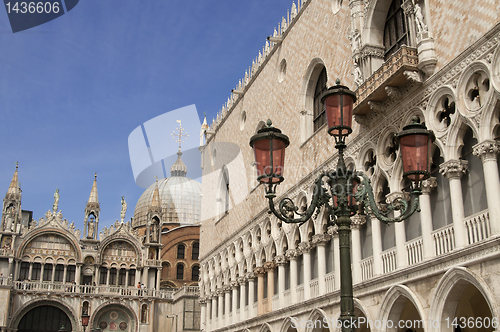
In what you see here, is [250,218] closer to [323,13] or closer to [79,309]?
[323,13]

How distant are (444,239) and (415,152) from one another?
3936 mm

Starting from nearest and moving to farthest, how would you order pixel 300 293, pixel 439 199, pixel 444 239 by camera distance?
pixel 444 239 < pixel 439 199 < pixel 300 293

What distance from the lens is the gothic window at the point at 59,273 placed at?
29.2 meters

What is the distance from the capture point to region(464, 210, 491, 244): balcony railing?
8.90 meters

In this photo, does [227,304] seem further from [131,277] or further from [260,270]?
[131,277]

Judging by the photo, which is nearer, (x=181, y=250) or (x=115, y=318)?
(x=115, y=318)

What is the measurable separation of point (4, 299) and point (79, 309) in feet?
12.0

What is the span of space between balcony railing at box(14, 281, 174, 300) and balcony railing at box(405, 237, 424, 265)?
70.5 feet

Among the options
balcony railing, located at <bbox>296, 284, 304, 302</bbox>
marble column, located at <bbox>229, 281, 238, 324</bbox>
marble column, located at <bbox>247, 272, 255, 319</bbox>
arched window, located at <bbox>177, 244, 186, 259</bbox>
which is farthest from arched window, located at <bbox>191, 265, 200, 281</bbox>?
balcony railing, located at <bbox>296, 284, 304, 302</bbox>

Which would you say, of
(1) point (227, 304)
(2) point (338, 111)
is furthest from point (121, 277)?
(2) point (338, 111)

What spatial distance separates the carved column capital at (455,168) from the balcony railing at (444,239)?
86 cm

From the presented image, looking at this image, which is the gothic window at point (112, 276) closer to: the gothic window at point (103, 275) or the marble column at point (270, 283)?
the gothic window at point (103, 275)

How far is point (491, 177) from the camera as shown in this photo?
347 inches

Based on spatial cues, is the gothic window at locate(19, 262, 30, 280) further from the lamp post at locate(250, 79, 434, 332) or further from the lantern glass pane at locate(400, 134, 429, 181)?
the lantern glass pane at locate(400, 134, 429, 181)
